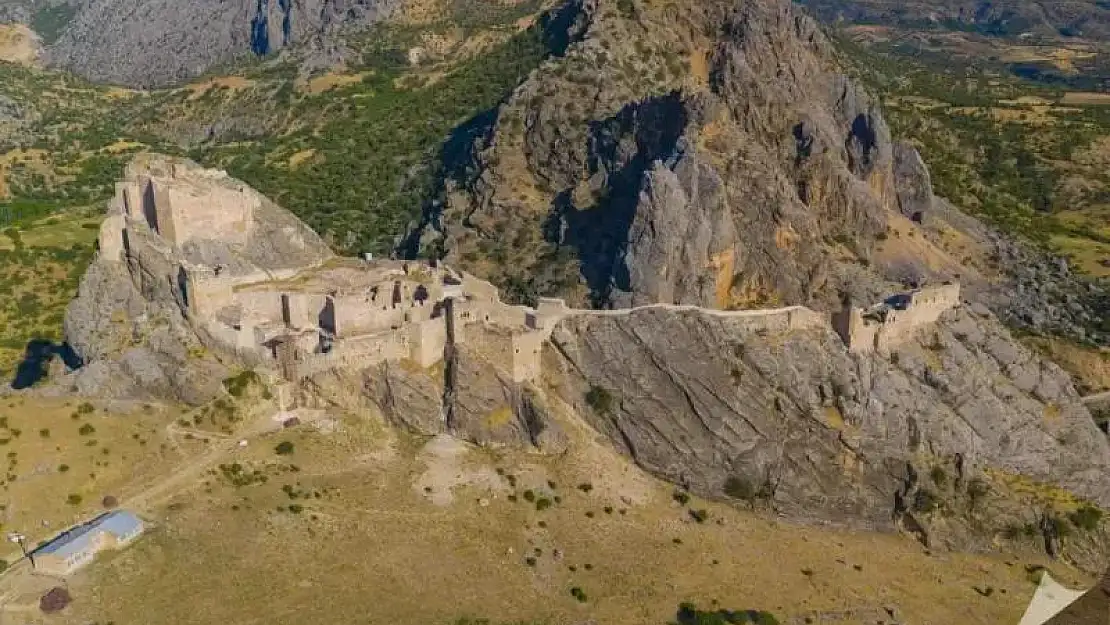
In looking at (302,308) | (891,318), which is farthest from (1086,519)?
(302,308)

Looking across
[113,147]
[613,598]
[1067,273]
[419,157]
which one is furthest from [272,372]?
[113,147]

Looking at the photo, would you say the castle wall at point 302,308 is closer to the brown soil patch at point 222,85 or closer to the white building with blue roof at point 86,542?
the white building with blue roof at point 86,542

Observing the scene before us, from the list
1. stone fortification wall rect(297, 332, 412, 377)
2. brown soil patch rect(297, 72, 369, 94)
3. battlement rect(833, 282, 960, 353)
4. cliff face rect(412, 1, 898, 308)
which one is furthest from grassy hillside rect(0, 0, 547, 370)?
battlement rect(833, 282, 960, 353)

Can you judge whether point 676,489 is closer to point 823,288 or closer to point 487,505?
point 487,505

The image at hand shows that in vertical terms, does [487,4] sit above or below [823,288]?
above

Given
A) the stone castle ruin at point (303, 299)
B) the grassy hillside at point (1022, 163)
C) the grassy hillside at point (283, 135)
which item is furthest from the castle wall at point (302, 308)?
the grassy hillside at point (1022, 163)

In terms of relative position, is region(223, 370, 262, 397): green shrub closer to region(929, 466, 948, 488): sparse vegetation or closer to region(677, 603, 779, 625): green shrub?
region(677, 603, 779, 625): green shrub
